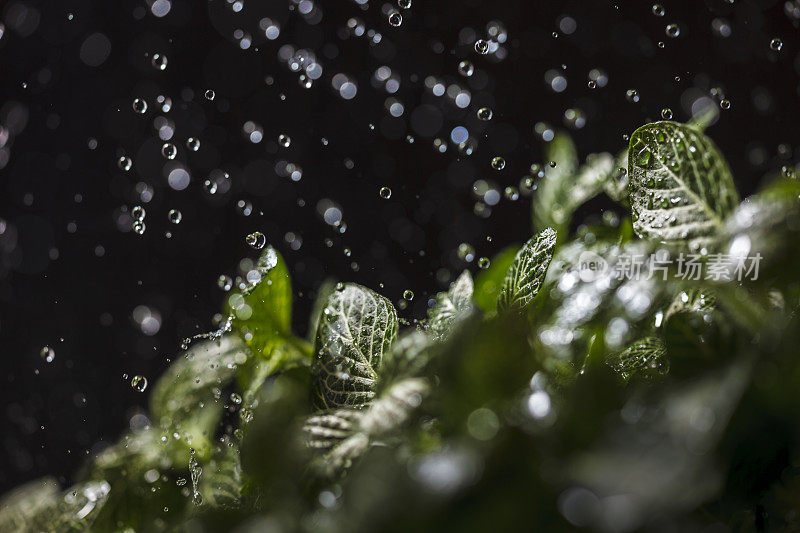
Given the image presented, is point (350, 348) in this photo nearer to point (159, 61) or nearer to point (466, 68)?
point (466, 68)

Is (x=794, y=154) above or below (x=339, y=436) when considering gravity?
below

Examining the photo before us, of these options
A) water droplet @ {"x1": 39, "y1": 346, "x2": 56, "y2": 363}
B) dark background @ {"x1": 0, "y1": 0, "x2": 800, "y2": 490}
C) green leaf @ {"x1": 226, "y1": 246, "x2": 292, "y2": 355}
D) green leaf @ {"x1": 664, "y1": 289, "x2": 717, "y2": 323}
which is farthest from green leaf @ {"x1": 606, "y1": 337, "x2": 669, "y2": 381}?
water droplet @ {"x1": 39, "y1": 346, "x2": 56, "y2": 363}

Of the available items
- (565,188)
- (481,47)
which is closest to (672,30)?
(481,47)

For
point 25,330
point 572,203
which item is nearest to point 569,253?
point 572,203

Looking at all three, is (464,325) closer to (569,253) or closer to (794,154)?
(569,253)

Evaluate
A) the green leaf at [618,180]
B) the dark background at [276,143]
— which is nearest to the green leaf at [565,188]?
the green leaf at [618,180]

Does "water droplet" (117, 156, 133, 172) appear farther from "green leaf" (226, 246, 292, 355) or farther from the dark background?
"green leaf" (226, 246, 292, 355)

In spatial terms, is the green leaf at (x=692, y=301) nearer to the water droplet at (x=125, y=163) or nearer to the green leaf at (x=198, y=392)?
the green leaf at (x=198, y=392)

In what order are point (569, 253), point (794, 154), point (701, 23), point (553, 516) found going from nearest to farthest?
1. point (553, 516)
2. point (569, 253)
3. point (794, 154)
4. point (701, 23)

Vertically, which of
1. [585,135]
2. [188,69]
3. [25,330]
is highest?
[188,69]
